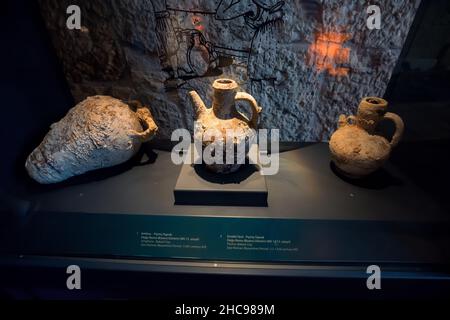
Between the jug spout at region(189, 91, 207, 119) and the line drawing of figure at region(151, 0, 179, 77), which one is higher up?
the line drawing of figure at region(151, 0, 179, 77)

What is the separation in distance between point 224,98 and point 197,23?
16.9 inches

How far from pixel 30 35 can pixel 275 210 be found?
139cm

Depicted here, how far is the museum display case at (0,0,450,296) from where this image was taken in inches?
41.8

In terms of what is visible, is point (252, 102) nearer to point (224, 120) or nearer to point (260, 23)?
point (224, 120)

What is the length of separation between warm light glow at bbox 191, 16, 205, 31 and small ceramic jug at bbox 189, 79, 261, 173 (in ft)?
1.06

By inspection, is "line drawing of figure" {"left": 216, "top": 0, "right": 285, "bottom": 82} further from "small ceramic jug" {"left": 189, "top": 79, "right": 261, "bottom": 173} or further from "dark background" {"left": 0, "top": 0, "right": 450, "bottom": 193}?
"dark background" {"left": 0, "top": 0, "right": 450, "bottom": 193}

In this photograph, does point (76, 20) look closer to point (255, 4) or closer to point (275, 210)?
point (255, 4)

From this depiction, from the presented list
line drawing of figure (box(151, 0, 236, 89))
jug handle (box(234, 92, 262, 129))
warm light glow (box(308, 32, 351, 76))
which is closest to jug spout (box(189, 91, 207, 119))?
jug handle (box(234, 92, 262, 129))

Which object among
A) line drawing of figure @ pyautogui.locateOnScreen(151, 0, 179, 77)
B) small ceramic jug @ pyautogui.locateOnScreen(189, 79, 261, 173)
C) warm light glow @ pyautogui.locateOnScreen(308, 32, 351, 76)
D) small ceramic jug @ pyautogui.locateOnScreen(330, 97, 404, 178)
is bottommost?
small ceramic jug @ pyautogui.locateOnScreen(330, 97, 404, 178)

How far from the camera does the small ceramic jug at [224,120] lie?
1.08 meters

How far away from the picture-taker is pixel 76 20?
1.28 metres

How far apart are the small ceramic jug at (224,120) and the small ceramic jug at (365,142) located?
412mm
